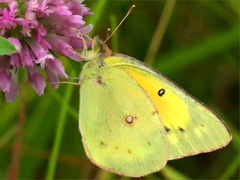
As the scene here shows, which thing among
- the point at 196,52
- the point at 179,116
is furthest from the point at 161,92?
the point at 196,52

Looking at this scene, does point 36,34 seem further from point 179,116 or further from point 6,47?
point 179,116

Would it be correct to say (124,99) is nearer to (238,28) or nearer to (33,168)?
(33,168)

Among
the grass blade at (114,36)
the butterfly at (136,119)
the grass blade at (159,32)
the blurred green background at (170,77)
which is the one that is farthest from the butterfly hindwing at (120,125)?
the grass blade at (159,32)

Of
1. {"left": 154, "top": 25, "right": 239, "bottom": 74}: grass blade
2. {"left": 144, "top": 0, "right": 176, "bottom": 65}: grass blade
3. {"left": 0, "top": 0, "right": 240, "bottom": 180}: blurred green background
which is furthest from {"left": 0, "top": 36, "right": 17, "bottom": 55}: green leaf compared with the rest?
{"left": 154, "top": 25, "right": 239, "bottom": 74}: grass blade

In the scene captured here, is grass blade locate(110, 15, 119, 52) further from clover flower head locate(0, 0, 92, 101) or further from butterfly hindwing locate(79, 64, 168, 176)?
clover flower head locate(0, 0, 92, 101)

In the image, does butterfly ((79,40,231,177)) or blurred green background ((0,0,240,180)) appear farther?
blurred green background ((0,0,240,180))

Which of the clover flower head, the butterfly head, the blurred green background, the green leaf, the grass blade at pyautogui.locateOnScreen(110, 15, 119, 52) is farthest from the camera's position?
the blurred green background

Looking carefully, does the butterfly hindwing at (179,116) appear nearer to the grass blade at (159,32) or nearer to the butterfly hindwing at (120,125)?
the butterfly hindwing at (120,125)
